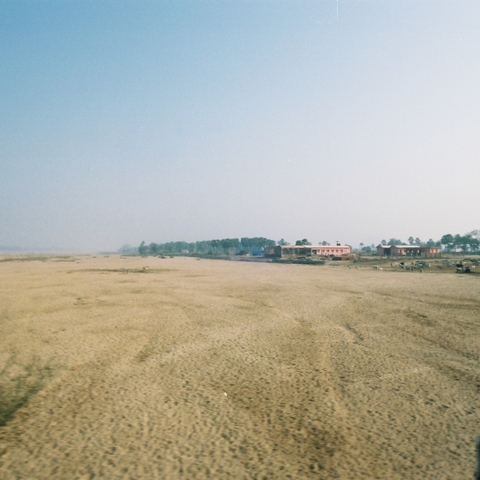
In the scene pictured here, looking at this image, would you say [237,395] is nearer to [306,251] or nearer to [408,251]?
[306,251]

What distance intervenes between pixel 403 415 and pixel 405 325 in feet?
29.5

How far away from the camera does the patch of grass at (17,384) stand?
7.74 metres

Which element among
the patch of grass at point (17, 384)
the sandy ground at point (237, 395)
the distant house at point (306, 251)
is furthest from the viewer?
the distant house at point (306, 251)

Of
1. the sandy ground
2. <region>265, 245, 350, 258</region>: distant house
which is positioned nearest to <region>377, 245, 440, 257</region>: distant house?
<region>265, 245, 350, 258</region>: distant house

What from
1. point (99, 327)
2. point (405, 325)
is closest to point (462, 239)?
point (405, 325)

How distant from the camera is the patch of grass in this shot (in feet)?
25.4

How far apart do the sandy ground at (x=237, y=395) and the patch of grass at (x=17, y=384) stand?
58 mm

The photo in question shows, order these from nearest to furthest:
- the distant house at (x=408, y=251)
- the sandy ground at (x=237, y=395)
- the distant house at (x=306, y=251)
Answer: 1. the sandy ground at (x=237, y=395)
2. the distant house at (x=408, y=251)
3. the distant house at (x=306, y=251)

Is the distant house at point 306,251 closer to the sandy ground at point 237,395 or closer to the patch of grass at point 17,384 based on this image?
the sandy ground at point 237,395

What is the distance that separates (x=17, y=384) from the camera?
899 cm

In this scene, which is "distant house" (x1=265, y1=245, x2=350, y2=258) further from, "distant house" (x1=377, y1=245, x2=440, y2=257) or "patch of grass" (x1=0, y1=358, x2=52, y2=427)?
"patch of grass" (x1=0, y1=358, x2=52, y2=427)

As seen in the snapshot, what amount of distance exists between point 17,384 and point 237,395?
5519mm

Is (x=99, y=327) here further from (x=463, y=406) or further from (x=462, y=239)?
(x=462, y=239)

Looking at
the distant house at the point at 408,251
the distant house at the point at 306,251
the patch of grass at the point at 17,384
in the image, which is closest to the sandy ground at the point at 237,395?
the patch of grass at the point at 17,384
